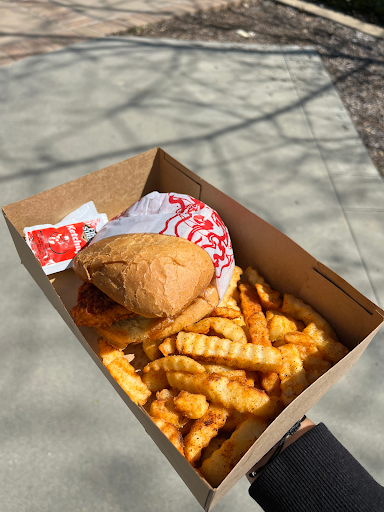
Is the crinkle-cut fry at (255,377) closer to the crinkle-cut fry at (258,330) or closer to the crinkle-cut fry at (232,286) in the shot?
the crinkle-cut fry at (258,330)

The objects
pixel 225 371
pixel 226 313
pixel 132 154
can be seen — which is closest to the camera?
pixel 225 371

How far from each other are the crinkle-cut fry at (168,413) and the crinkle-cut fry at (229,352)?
24cm

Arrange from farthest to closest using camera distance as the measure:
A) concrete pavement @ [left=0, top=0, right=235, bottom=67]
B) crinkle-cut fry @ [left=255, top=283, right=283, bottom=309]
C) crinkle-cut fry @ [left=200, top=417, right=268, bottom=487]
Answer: concrete pavement @ [left=0, top=0, right=235, bottom=67] < crinkle-cut fry @ [left=255, top=283, right=283, bottom=309] < crinkle-cut fry @ [left=200, top=417, right=268, bottom=487]

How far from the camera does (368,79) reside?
4770 mm

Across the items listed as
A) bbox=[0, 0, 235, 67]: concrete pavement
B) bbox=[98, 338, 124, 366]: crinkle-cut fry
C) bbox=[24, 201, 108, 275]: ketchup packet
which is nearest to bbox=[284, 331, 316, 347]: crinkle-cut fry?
bbox=[98, 338, 124, 366]: crinkle-cut fry

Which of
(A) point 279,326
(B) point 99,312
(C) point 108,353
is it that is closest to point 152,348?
(C) point 108,353

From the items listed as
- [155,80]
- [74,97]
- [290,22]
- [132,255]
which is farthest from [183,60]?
[132,255]

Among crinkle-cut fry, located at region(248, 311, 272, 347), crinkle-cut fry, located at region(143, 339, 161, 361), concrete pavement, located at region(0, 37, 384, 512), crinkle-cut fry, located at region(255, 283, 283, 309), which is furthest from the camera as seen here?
crinkle-cut fry, located at region(255, 283, 283, 309)

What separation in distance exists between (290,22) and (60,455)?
6.30 meters

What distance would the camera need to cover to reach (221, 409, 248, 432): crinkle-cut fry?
1.63m

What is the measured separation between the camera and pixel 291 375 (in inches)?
65.5

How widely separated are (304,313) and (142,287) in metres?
0.87

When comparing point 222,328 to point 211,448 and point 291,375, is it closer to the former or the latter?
point 291,375

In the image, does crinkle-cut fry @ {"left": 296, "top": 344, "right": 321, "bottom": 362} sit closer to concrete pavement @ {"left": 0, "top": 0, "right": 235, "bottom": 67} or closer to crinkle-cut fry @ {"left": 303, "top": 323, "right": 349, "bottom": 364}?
crinkle-cut fry @ {"left": 303, "top": 323, "right": 349, "bottom": 364}
